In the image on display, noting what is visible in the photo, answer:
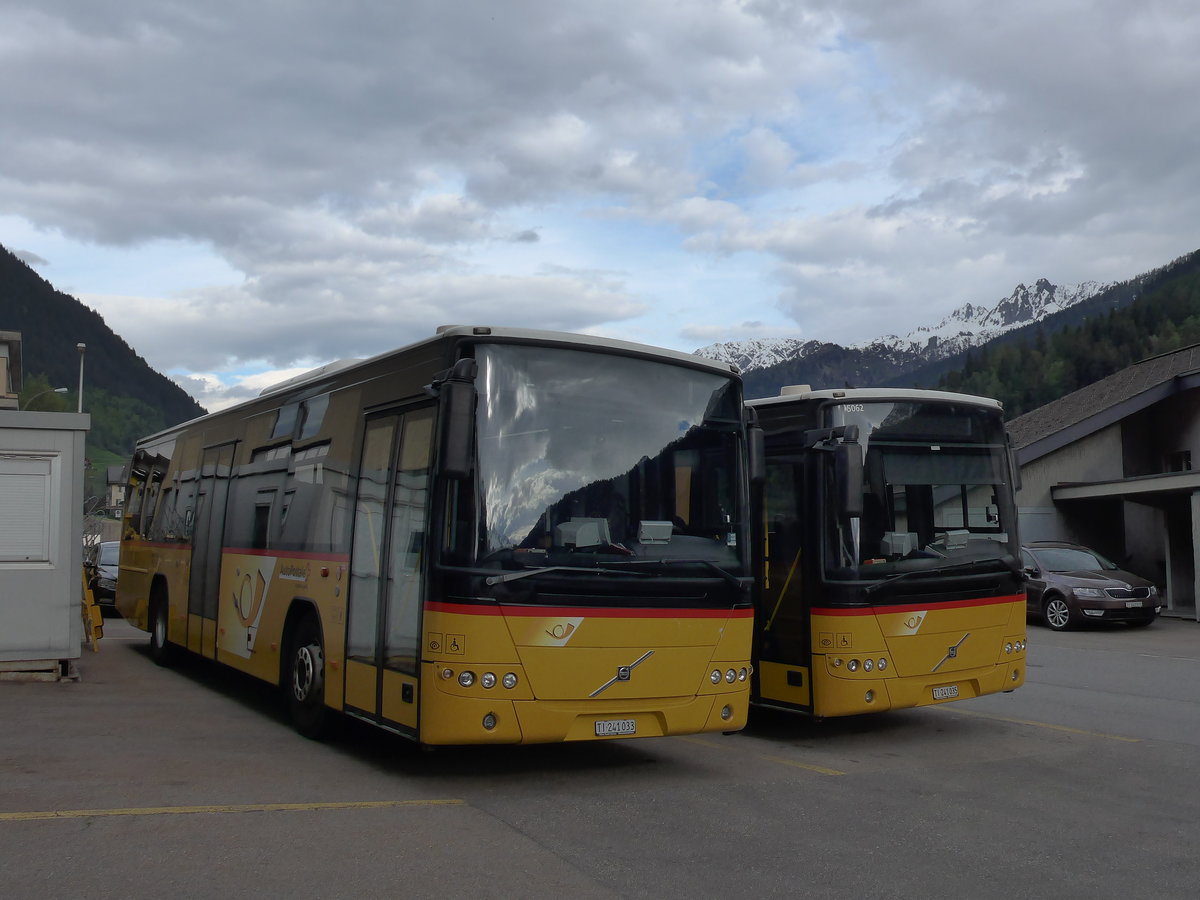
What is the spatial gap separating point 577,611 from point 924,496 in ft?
12.0

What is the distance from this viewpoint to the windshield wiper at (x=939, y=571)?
9297 millimetres

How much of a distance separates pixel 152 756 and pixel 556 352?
4117 mm

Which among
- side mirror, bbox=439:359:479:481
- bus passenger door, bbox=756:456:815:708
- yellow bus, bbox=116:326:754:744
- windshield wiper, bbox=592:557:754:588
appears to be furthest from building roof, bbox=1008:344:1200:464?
side mirror, bbox=439:359:479:481

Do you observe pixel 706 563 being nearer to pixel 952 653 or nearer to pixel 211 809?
pixel 952 653

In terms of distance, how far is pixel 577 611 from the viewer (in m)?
7.49

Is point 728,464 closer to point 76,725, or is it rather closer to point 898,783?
point 898,783

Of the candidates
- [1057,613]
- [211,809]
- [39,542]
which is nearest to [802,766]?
[211,809]

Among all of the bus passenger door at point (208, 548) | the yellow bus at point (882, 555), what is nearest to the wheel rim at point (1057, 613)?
the yellow bus at point (882, 555)

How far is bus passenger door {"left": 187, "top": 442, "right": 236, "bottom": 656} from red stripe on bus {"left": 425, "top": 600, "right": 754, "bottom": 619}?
5.46 metres

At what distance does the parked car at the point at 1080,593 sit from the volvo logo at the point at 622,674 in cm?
1575

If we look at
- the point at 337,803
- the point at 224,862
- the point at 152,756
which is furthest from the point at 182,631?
the point at 224,862

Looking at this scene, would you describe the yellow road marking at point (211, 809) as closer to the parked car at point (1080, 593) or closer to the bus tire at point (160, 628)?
the bus tire at point (160, 628)

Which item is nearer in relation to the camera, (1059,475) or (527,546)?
(527,546)

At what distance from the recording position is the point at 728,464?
8.51 m
